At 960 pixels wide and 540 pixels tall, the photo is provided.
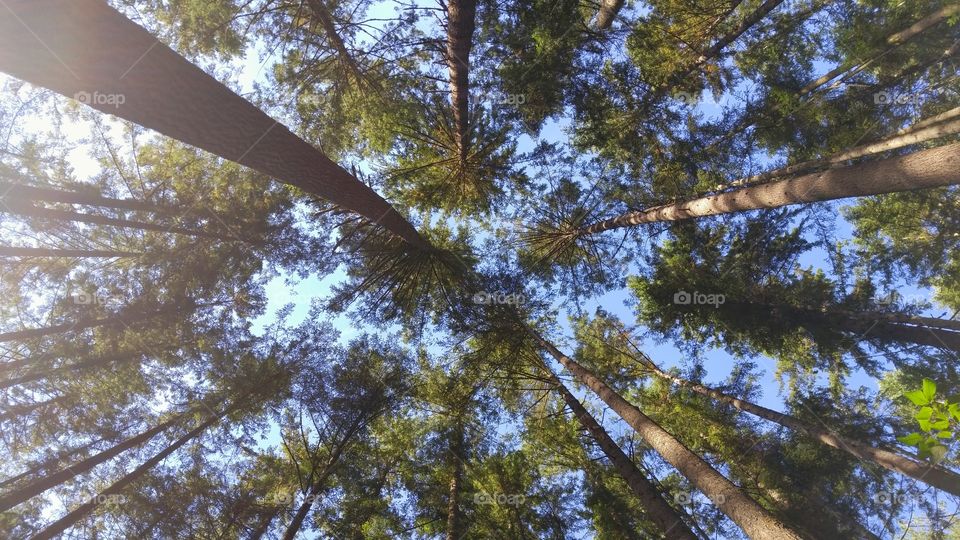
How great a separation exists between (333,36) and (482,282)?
559 centimetres

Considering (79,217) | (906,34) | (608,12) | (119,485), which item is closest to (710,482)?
(608,12)

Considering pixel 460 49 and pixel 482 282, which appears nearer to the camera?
pixel 460 49

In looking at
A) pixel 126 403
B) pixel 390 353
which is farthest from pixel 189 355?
pixel 390 353

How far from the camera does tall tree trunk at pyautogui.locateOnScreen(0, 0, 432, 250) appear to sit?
2639 millimetres

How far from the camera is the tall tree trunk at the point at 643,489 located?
5.78 m

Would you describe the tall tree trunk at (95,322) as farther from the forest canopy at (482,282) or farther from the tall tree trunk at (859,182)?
the tall tree trunk at (859,182)

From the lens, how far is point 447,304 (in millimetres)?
10156

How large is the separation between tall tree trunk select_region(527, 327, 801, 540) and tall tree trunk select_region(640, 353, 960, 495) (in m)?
3.49

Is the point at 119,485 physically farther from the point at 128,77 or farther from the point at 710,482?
the point at 710,482

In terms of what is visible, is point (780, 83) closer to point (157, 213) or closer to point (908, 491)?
point (908, 491)

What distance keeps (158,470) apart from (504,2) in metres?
11.1

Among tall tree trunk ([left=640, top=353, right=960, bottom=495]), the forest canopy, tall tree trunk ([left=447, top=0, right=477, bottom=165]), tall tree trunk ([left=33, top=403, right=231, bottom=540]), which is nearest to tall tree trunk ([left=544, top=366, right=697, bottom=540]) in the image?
the forest canopy

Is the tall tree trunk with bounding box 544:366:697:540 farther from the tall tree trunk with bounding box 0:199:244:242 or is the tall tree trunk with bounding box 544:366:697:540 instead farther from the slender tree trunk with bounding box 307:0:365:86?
the tall tree trunk with bounding box 0:199:244:242

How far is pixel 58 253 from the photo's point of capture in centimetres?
841
